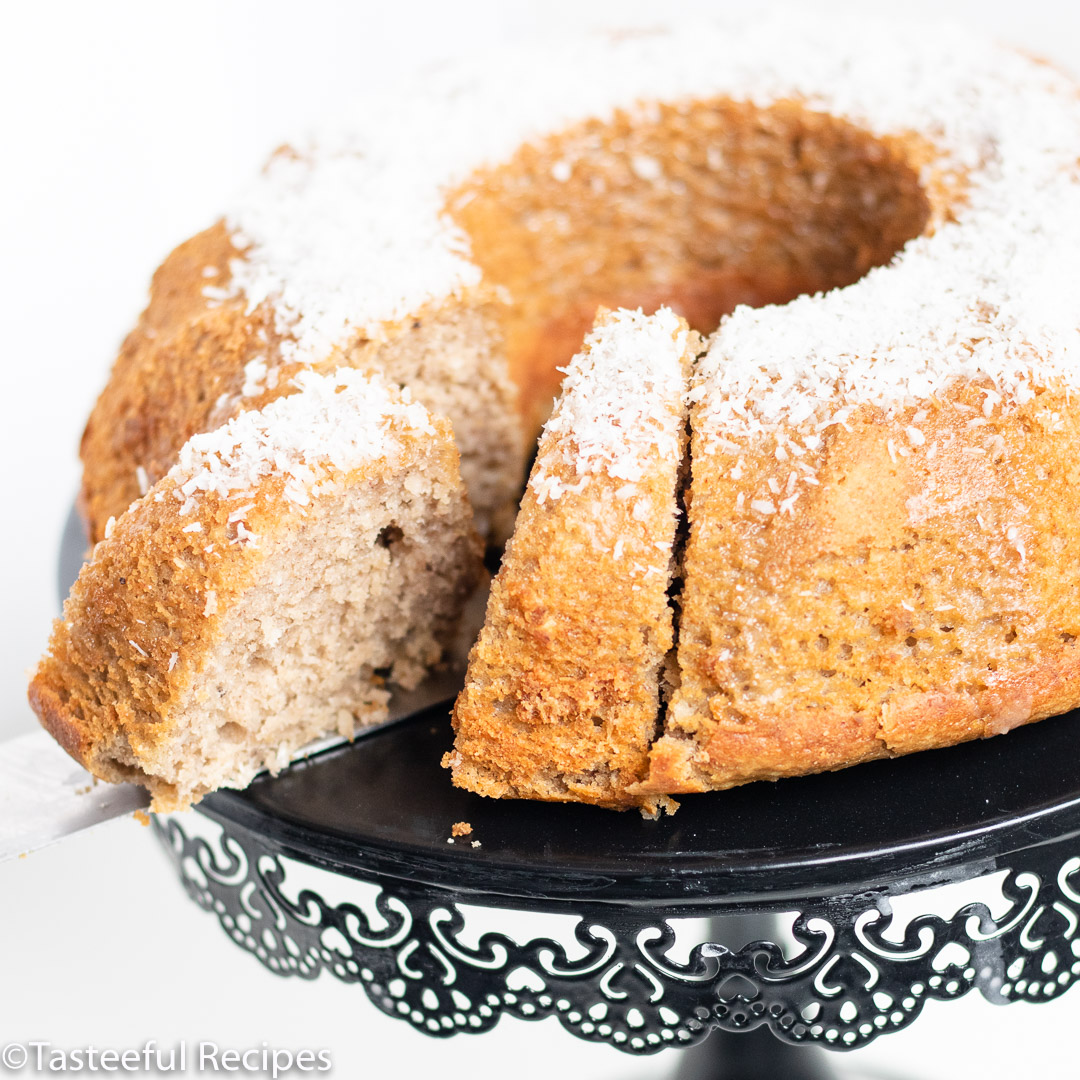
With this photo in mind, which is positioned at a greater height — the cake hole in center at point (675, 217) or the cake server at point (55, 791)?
the cake hole in center at point (675, 217)

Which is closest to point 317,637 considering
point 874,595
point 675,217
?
point 874,595

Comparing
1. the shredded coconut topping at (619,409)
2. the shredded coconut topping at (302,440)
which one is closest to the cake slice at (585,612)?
the shredded coconut topping at (619,409)

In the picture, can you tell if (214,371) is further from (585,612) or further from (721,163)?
(721,163)

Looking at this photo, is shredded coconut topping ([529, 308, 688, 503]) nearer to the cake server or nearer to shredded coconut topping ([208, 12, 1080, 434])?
shredded coconut topping ([208, 12, 1080, 434])

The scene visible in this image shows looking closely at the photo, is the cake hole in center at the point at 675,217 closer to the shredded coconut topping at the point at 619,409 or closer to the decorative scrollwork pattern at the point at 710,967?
the shredded coconut topping at the point at 619,409

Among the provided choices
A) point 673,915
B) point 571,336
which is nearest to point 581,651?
point 673,915

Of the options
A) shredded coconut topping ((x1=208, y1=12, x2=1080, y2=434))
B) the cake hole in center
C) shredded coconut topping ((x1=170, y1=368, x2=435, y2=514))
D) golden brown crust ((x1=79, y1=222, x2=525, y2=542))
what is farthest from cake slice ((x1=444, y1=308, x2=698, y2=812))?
the cake hole in center
